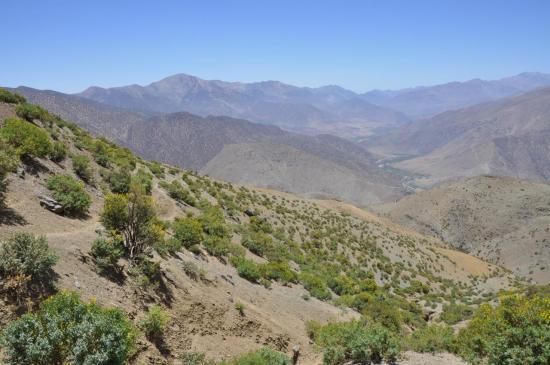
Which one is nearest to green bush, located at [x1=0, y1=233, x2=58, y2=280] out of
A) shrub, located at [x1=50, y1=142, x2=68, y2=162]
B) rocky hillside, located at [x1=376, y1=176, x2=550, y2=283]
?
shrub, located at [x1=50, y1=142, x2=68, y2=162]

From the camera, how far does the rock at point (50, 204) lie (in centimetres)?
1486

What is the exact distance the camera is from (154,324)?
11328 mm

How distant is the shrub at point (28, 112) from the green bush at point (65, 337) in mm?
18285

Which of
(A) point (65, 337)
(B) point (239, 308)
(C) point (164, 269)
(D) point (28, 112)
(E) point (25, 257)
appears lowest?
(B) point (239, 308)

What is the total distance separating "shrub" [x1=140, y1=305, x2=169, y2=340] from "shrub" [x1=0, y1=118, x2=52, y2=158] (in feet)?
32.5

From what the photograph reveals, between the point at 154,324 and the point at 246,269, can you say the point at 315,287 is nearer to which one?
the point at 246,269

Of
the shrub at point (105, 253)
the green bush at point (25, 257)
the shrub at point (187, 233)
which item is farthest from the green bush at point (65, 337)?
the shrub at point (187, 233)

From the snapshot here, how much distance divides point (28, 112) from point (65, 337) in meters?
19.8

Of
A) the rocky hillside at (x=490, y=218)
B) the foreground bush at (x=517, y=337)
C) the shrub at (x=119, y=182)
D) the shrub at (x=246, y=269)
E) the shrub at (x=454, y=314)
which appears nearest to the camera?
the foreground bush at (x=517, y=337)

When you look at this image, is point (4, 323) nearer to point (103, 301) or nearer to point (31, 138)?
point (103, 301)

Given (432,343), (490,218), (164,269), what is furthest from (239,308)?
(490,218)

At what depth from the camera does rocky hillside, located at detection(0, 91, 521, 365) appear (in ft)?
37.8

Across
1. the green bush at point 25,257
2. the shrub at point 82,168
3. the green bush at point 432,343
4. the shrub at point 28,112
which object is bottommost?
the green bush at point 432,343

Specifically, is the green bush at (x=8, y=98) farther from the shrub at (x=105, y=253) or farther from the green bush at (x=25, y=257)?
the green bush at (x=25, y=257)
